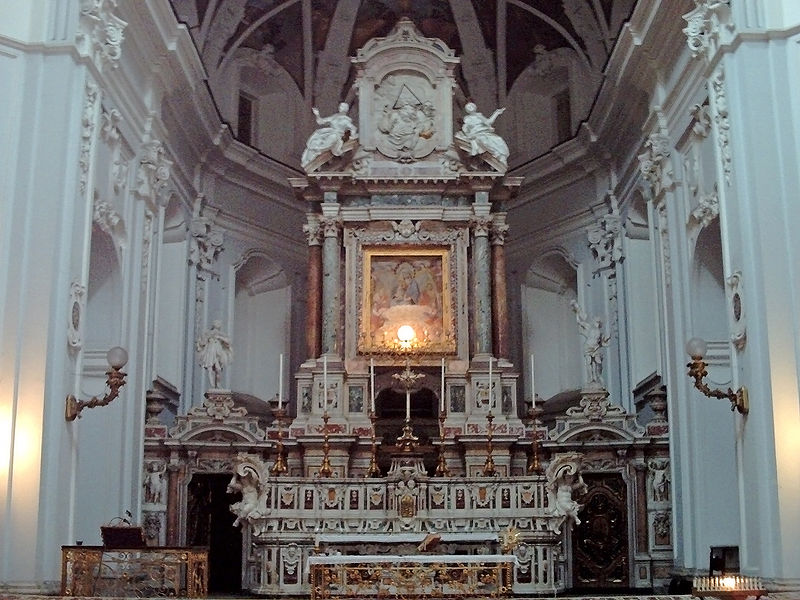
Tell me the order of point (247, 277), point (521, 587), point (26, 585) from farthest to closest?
point (247, 277) → point (521, 587) → point (26, 585)

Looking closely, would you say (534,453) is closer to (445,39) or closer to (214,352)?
(214,352)

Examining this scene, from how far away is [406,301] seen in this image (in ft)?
58.2

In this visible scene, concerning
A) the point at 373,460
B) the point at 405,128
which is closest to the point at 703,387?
the point at 373,460

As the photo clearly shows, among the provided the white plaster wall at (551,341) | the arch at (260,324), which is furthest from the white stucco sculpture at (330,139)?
the white plaster wall at (551,341)

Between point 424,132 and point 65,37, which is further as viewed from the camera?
point 424,132

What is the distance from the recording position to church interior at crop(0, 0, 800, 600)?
11875mm

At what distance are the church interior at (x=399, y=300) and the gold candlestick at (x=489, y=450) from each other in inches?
3.0

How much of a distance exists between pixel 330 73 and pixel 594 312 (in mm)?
7519

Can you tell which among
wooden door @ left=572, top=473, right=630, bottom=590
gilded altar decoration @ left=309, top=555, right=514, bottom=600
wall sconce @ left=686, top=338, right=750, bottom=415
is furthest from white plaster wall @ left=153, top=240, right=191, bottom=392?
wall sconce @ left=686, top=338, right=750, bottom=415

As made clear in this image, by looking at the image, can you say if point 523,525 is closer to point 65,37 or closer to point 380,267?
point 380,267

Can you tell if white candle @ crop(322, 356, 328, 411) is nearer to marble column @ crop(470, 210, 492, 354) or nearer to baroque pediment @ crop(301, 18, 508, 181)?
marble column @ crop(470, 210, 492, 354)

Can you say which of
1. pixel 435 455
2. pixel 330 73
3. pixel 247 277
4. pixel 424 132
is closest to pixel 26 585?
pixel 435 455

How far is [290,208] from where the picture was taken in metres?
22.4

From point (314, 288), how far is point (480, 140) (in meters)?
3.50
